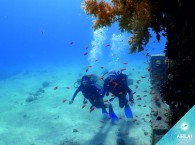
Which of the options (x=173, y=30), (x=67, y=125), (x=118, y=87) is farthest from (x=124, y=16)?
(x=67, y=125)

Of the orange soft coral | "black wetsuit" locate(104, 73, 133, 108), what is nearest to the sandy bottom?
"black wetsuit" locate(104, 73, 133, 108)

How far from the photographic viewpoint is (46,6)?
7446 inches

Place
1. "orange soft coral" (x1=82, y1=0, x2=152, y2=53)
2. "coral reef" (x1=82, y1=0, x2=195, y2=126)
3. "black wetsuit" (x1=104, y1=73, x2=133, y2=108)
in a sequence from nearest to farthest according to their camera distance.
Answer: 1. "coral reef" (x1=82, y1=0, x2=195, y2=126)
2. "orange soft coral" (x1=82, y1=0, x2=152, y2=53)
3. "black wetsuit" (x1=104, y1=73, x2=133, y2=108)

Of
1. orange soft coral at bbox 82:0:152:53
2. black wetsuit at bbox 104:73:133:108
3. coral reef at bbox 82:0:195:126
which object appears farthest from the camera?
black wetsuit at bbox 104:73:133:108

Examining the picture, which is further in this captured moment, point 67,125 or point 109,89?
point 67,125

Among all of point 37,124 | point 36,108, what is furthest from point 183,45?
point 36,108

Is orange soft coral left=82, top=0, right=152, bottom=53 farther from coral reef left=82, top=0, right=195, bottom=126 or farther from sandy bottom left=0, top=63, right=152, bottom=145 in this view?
sandy bottom left=0, top=63, right=152, bottom=145

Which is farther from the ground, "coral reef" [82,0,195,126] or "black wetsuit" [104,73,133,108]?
"coral reef" [82,0,195,126]

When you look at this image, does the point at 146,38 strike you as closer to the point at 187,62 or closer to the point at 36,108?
the point at 187,62

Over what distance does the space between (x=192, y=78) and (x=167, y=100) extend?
56cm

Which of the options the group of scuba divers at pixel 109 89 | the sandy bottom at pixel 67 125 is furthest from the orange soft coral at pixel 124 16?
the group of scuba divers at pixel 109 89

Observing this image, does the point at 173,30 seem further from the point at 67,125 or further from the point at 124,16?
the point at 67,125

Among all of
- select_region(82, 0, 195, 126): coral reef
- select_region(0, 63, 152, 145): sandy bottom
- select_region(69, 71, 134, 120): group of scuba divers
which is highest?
select_region(82, 0, 195, 126): coral reef

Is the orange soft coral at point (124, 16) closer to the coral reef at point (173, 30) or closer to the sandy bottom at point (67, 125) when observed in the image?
the coral reef at point (173, 30)
